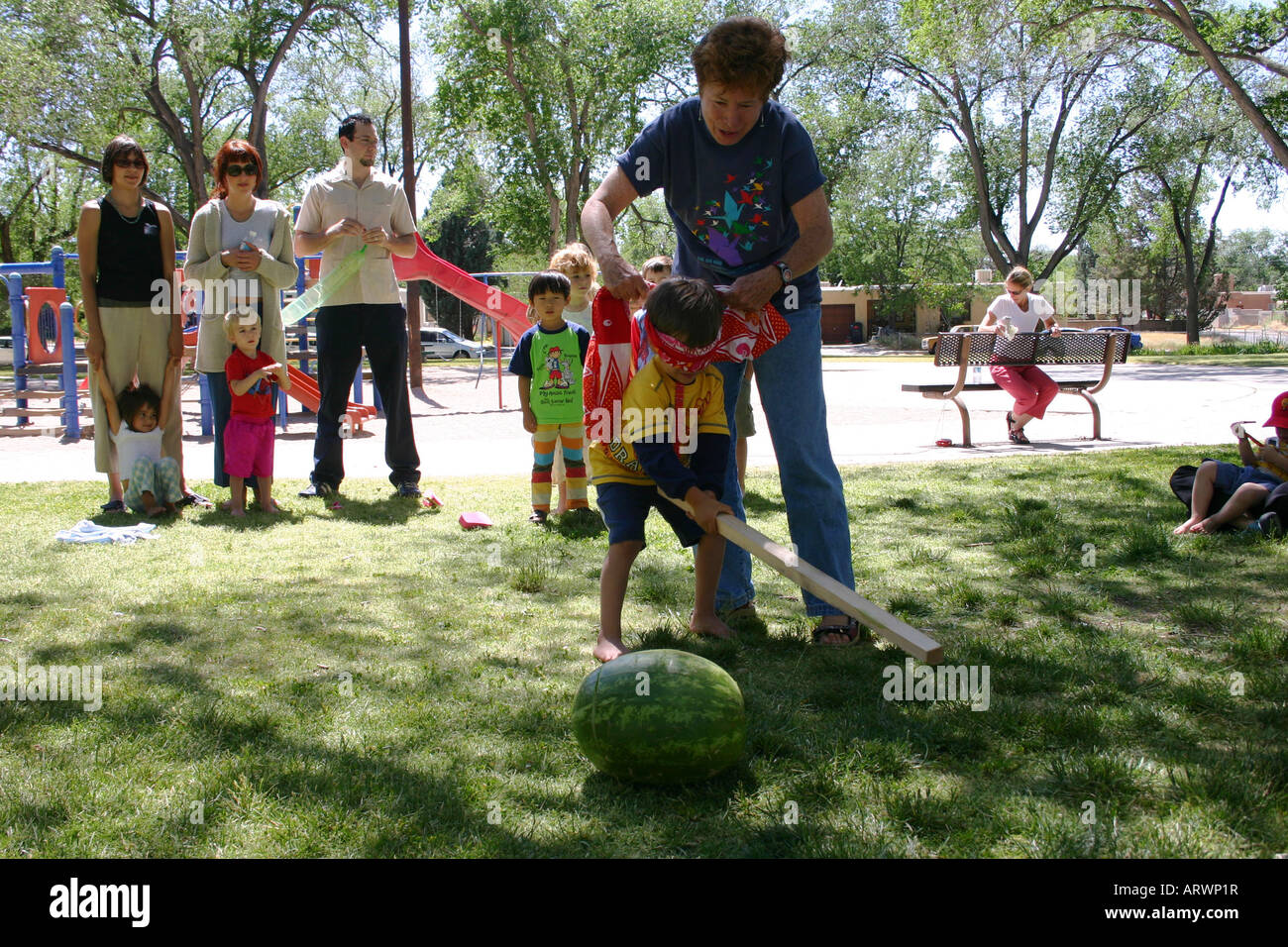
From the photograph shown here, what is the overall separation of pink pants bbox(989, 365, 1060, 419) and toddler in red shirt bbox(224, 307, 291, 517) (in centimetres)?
641

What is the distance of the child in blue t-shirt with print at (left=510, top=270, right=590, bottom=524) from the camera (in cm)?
638

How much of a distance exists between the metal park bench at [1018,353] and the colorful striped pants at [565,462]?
4.40m

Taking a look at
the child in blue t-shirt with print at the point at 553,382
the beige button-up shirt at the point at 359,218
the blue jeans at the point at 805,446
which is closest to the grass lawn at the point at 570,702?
the blue jeans at the point at 805,446

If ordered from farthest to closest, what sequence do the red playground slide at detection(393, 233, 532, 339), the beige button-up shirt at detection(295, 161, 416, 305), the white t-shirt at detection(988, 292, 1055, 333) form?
the red playground slide at detection(393, 233, 532, 339) < the white t-shirt at detection(988, 292, 1055, 333) < the beige button-up shirt at detection(295, 161, 416, 305)

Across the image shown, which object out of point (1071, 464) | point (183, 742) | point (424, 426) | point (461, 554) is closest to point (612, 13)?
point (424, 426)

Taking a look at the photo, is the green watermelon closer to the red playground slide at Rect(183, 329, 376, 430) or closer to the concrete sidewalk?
the concrete sidewalk

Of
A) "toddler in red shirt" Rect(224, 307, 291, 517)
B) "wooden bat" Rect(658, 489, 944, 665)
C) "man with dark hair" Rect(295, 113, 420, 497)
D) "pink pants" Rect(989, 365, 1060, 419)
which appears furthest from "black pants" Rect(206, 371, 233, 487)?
"pink pants" Rect(989, 365, 1060, 419)

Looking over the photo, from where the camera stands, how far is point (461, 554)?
5.43 metres

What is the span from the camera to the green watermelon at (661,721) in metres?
2.64

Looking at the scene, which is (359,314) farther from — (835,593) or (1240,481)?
(1240,481)

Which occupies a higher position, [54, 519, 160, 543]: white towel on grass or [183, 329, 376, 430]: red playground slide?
[183, 329, 376, 430]: red playground slide

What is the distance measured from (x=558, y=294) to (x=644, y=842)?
4.45m

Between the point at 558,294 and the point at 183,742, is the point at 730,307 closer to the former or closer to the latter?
the point at 183,742
